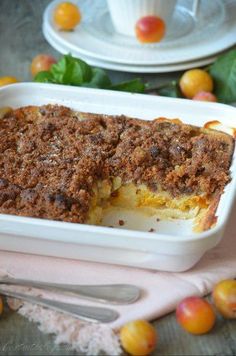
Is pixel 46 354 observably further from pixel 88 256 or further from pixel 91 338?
pixel 88 256

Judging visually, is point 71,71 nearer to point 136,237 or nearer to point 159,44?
point 159,44

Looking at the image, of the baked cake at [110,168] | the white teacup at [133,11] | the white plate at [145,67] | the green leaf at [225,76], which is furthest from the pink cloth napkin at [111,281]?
the white teacup at [133,11]

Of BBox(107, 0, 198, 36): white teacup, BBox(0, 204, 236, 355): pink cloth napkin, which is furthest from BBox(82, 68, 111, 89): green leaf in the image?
BBox(0, 204, 236, 355): pink cloth napkin

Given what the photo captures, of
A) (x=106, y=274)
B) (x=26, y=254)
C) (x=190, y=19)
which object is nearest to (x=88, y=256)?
(x=106, y=274)

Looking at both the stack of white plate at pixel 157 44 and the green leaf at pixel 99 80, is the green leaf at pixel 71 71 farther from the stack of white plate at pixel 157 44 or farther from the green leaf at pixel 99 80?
the stack of white plate at pixel 157 44

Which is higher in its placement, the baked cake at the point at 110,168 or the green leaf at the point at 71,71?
the baked cake at the point at 110,168

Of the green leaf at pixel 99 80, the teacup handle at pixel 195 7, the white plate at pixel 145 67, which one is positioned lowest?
the white plate at pixel 145 67
